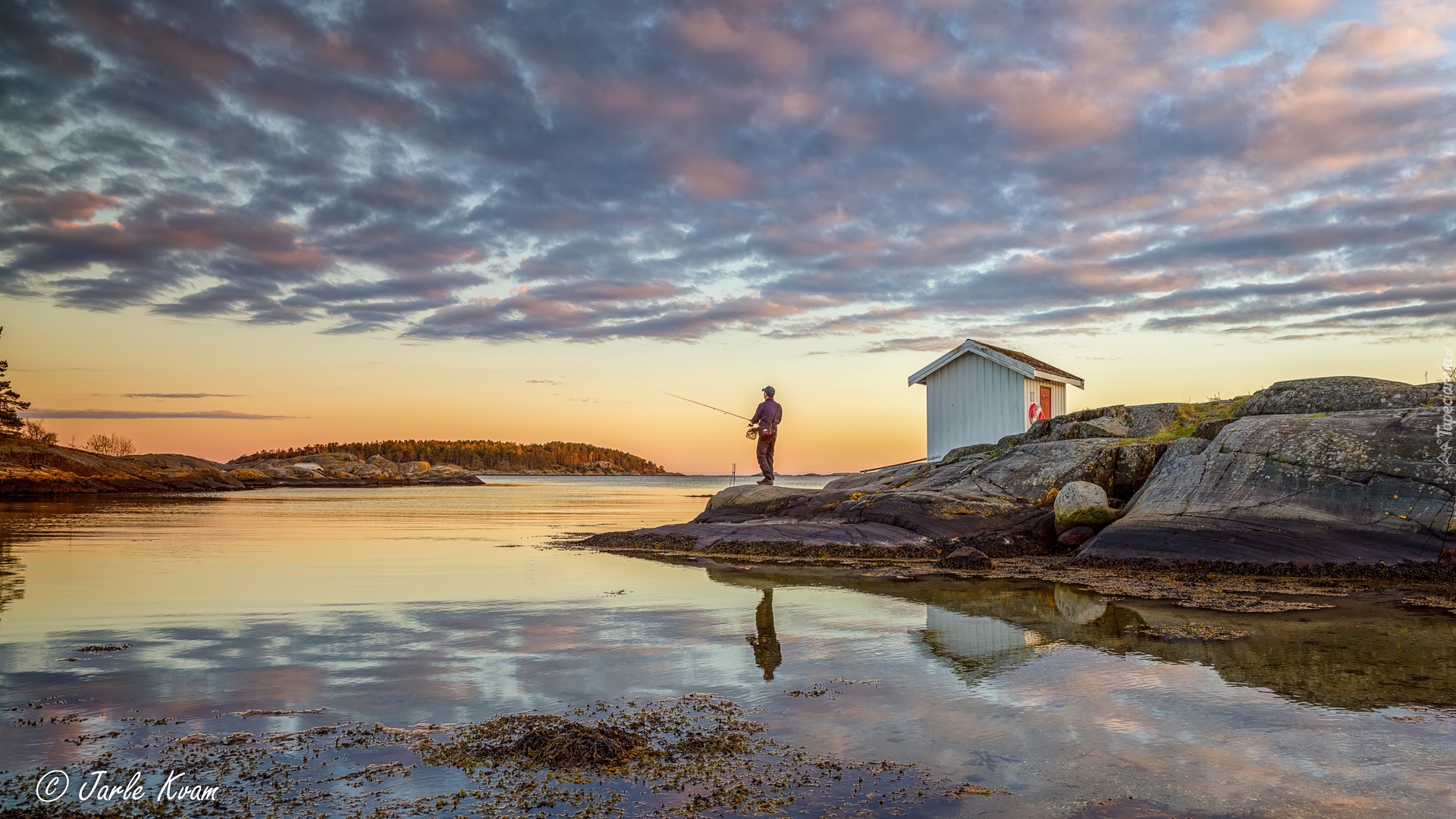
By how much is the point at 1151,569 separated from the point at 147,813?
1297 cm

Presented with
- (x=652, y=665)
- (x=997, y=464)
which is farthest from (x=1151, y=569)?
(x=652, y=665)

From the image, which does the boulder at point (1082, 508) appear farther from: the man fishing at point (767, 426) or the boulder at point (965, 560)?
the man fishing at point (767, 426)

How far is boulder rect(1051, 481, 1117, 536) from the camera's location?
15734 millimetres

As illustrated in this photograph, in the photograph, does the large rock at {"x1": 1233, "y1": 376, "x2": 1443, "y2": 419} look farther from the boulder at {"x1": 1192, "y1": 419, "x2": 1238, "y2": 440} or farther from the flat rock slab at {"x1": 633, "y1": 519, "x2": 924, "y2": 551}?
the flat rock slab at {"x1": 633, "y1": 519, "x2": 924, "y2": 551}

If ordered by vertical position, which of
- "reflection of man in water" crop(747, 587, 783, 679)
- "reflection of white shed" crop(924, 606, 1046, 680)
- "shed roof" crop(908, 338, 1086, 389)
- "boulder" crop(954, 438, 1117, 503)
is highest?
"shed roof" crop(908, 338, 1086, 389)

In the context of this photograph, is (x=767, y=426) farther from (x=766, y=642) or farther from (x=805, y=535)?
(x=766, y=642)

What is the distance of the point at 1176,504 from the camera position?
559 inches

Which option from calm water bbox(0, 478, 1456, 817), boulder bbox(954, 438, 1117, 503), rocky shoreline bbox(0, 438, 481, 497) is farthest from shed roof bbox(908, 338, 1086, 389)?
rocky shoreline bbox(0, 438, 481, 497)

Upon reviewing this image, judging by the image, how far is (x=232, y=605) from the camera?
9594 mm

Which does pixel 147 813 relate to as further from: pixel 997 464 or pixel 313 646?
pixel 997 464

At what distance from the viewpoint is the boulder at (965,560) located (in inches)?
534

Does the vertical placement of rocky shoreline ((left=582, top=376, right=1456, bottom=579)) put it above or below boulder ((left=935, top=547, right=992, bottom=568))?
above

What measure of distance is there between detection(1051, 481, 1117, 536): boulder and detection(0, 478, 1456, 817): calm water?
4792 millimetres

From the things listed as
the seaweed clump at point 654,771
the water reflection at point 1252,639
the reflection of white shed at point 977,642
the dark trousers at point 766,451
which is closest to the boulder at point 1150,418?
the dark trousers at point 766,451
